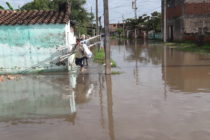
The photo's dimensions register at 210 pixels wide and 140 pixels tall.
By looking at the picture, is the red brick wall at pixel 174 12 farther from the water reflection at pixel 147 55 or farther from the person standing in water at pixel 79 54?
the person standing in water at pixel 79 54

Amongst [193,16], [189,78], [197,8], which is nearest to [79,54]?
[189,78]

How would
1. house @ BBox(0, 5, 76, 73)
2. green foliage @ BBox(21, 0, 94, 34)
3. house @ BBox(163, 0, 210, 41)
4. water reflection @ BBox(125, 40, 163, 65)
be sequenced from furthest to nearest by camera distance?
green foliage @ BBox(21, 0, 94, 34)
house @ BBox(163, 0, 210, 41)
water reflection @ BBox(125, 40, 163, 65)
house @ BBox(0, 5, 76, 73)

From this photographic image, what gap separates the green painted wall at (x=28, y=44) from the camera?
15125 mm

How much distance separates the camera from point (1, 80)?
523 inches

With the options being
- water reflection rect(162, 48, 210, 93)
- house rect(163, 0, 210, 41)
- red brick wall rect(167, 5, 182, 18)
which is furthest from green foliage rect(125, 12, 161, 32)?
water reflection rect(162, 48, 210, 93)

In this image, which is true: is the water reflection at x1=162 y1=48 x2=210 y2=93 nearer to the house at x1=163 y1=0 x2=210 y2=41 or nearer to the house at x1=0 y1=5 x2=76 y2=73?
the house at x1=0 y1=5 x2=76 y2=73

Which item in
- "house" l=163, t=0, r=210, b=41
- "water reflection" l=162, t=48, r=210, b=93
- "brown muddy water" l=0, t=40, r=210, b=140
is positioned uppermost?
"house" l=163, t=0, r=210, b=41

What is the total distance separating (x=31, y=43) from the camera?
50.0 ft

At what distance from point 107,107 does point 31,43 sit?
8.15 metres

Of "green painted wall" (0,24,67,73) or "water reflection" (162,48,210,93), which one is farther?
"green painted wall" (0,24,67,73)

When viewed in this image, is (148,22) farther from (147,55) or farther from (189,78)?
A: (189,78)

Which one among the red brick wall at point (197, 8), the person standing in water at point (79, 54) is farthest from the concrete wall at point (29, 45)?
the red brick wall at point (197, 8)

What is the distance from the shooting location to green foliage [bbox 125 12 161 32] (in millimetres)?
64125

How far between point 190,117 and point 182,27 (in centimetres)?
3377
